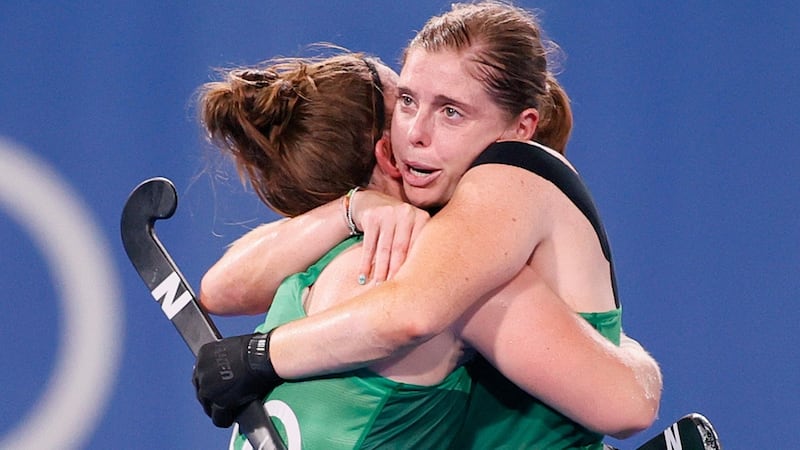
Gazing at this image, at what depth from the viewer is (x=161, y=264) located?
140 centimetres

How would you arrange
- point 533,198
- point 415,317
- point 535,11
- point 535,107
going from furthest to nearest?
1. point 535,11
2. point 535,107
3. point 533,198
4. point 415,317

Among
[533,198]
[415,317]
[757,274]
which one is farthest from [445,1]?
[415,317]

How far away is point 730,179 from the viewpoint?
2080 millimetres

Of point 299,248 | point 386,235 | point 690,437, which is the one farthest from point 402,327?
point 690,437

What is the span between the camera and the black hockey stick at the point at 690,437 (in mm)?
1279

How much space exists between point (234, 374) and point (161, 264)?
0.76 ft

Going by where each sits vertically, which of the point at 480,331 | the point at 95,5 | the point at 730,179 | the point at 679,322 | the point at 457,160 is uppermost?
the point at 95,5

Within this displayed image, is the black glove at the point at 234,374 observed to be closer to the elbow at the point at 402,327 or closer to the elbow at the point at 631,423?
the elbow at the point at 402,327

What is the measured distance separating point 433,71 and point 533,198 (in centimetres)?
18

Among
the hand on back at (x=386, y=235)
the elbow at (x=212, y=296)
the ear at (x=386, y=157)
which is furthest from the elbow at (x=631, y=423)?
the elbow at (x=212, y=296)

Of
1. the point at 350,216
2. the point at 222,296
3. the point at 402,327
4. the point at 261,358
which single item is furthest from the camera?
the point at 222,296

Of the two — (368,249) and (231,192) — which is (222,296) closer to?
(368,249)

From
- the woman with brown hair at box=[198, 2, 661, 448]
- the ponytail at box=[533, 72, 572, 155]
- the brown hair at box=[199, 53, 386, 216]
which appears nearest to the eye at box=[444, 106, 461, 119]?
the woman with brown hair at box=[198, 2, 661, 448]

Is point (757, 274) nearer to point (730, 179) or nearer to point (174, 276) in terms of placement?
point (730, 179)
